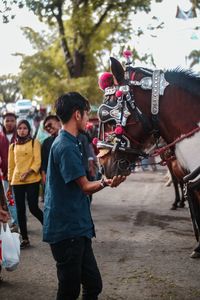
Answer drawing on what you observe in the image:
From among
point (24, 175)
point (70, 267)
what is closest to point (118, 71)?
point (70, 267)

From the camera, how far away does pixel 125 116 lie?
3305mm

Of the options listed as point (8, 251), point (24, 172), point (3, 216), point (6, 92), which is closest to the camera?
point (3, 216)

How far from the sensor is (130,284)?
4.25m

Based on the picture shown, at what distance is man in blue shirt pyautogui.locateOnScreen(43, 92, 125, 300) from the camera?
2.75 m

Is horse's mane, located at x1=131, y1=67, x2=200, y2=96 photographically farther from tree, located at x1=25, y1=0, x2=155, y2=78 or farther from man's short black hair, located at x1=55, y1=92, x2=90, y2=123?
tree, located at x1=25, y1=0, x2=155, y2=78

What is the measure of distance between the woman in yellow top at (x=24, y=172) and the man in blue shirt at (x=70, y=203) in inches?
113

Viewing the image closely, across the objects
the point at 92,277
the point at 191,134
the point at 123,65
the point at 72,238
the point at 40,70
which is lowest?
the point at 92,277

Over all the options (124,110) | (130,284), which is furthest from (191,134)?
(130,284)

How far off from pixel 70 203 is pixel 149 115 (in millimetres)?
1015

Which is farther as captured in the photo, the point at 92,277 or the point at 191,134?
the point at 191,134

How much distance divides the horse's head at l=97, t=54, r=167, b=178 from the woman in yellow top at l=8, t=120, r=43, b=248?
8.57 feet

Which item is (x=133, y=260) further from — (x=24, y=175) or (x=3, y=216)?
(x=3, y=216)

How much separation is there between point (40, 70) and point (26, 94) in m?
1.57

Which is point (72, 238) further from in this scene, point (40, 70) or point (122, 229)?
point (40, 70)
